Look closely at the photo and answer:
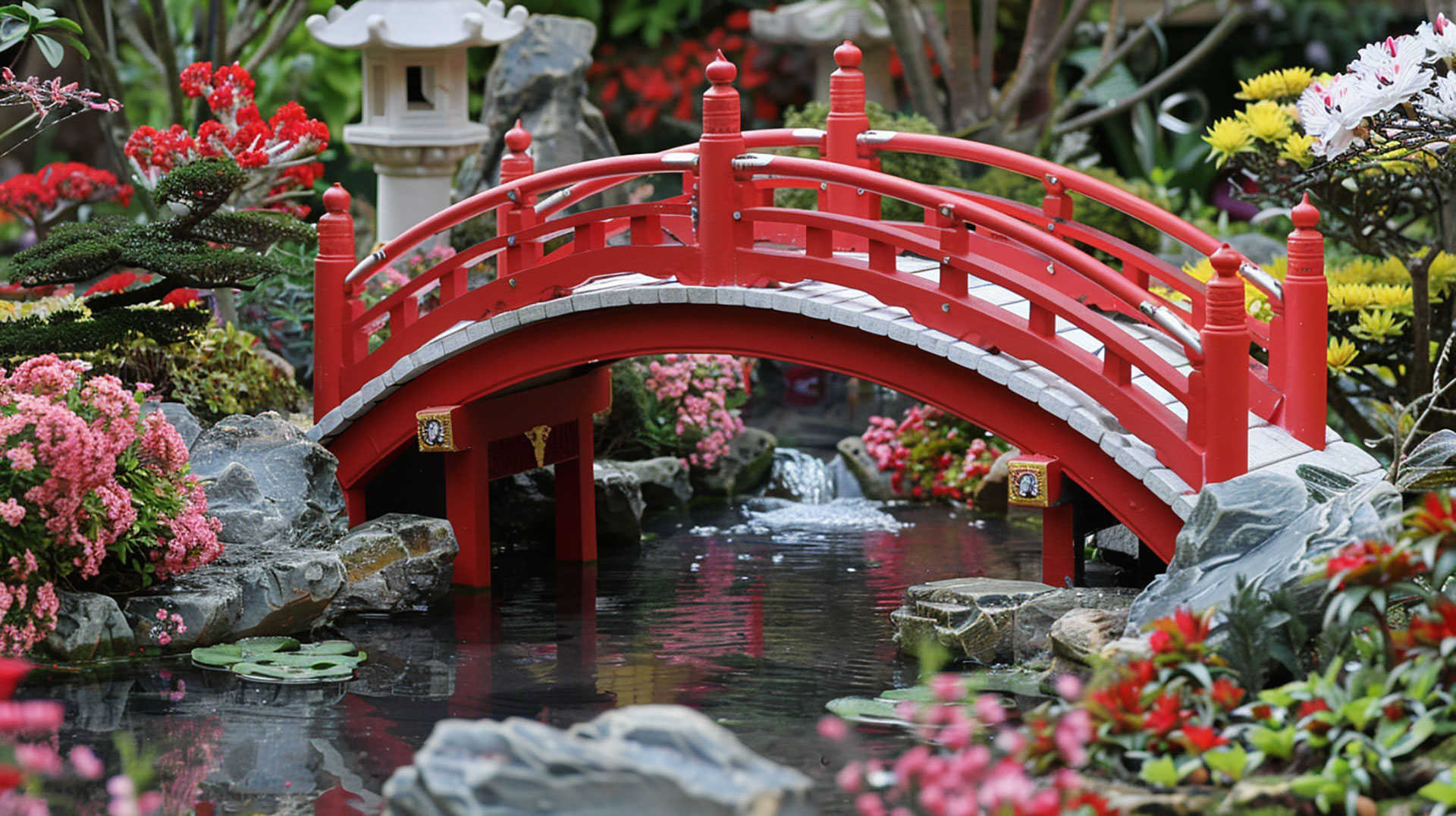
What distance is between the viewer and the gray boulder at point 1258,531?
6.47 m

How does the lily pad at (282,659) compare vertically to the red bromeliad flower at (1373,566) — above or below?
below

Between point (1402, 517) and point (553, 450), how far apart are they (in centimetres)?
583

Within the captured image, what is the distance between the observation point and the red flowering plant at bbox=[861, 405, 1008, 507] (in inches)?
483

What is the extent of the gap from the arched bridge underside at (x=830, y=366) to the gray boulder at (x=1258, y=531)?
0.60 meters

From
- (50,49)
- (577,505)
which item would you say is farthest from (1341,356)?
(50,49)

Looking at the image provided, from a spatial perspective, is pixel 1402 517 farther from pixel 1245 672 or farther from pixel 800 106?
pixel 800 106

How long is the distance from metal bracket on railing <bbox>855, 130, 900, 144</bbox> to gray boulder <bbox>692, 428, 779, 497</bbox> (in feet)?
11.4

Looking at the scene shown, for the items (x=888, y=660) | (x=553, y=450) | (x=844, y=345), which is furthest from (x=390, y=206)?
(x=888, y=660)

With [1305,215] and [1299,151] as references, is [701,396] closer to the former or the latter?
[1299,151]

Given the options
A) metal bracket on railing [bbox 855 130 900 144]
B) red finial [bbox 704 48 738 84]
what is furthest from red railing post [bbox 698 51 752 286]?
metal bracket on railing [bbox 855 130 900 144]

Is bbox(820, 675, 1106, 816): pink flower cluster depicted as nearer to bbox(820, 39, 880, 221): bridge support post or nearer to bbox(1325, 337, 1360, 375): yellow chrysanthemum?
bbox(1325, 337, 1360, 375): yellow chrysanthemum

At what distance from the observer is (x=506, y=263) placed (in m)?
9.45

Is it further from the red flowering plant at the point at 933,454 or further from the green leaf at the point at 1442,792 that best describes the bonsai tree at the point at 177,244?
the green leaf at the point at 1442,792

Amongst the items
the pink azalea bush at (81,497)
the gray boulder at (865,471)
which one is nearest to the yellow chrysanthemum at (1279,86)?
the gray boulder at (865,471)
